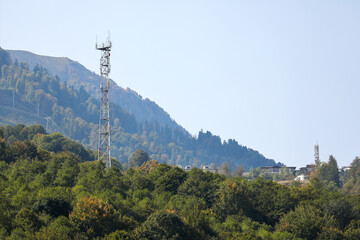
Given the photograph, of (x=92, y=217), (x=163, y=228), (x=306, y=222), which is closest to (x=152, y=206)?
(x=163, y=228)

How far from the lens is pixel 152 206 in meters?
81.0

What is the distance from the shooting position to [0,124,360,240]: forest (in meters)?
61.3

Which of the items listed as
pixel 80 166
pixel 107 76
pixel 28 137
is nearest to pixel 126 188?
pixel 80 166

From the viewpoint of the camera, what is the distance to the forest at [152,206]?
201ft

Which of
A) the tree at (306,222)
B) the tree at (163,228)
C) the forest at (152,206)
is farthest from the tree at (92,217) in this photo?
the tree at (306,222)

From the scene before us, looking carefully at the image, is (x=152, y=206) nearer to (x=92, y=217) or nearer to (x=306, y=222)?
(x=92, y=217)

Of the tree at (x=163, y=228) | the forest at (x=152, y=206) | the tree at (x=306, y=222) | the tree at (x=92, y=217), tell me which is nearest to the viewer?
the tree at (x=92, y=217)

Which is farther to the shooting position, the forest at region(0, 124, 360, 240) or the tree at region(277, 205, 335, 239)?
the tree at region(277, 205, 335, 239)

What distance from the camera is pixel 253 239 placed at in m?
65.2

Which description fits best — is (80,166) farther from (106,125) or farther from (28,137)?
(28,137)

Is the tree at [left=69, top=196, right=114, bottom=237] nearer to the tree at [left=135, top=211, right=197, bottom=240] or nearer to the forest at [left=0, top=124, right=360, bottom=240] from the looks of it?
the forest at [left=0, top=124, right=360, bottom=240]

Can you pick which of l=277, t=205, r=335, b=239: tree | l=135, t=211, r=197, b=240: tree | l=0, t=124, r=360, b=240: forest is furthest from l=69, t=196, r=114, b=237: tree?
l=277, t=205, r=335, b=239: tree

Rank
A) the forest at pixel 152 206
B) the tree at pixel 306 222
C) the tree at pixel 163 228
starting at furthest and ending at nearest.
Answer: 1. the tree at pixel 306 222
2. the tree at pixel 163 228
3. the forest at pixel 152 206

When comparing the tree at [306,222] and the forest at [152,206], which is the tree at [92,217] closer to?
the forest at [152,206]
